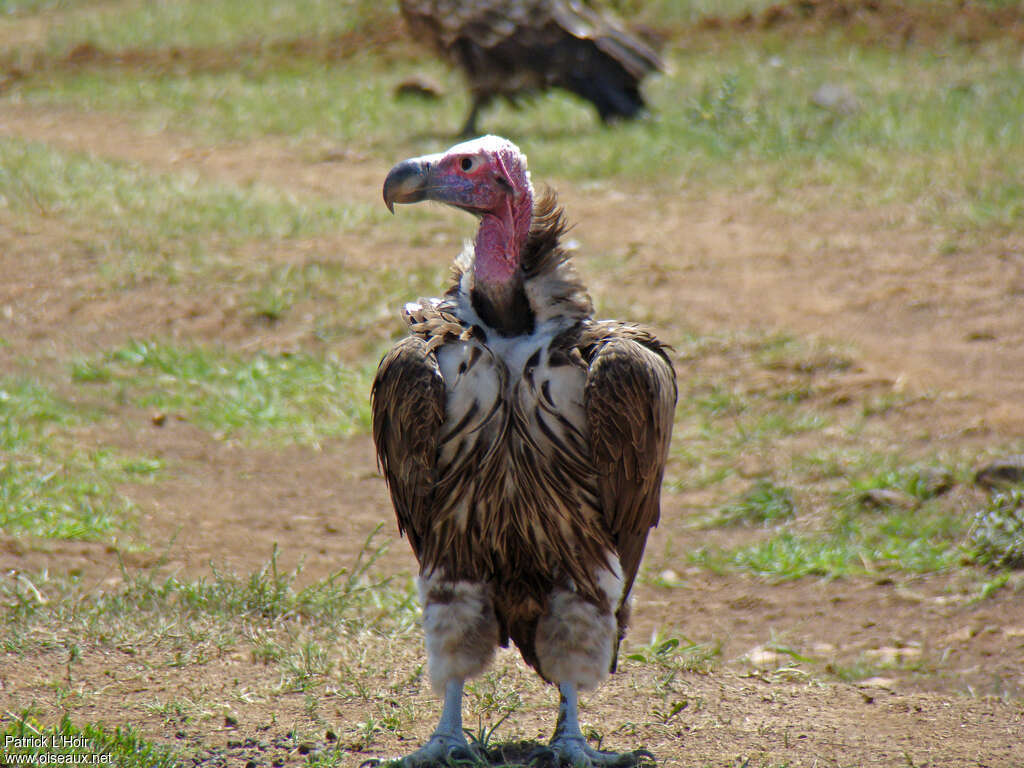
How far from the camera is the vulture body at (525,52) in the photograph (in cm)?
1023

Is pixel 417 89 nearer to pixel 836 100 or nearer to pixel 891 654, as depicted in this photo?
pixel 836 100

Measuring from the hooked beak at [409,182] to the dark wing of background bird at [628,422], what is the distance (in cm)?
54

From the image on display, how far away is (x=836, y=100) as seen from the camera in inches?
378

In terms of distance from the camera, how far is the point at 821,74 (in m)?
11.0

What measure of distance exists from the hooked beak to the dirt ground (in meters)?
1.38

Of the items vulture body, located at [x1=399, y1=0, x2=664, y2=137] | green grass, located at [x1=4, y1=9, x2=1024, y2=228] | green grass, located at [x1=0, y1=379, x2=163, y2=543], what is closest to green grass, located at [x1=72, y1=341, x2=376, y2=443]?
green grass, located at [x1=0, y1=379, x2=163, y2=543]

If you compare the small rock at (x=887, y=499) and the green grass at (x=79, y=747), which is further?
the small rock at (x=887, y=499)

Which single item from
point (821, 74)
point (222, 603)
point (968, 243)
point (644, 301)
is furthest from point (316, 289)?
point (821, 74)

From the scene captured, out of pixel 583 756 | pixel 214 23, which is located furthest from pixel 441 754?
pixel 214 23

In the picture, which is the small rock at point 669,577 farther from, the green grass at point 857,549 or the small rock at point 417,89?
the small rock at point 417,89

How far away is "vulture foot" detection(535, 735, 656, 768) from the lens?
3044mm

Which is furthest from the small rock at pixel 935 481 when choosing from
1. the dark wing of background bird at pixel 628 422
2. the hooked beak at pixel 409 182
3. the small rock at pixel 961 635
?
the hooked beak at pixel 409 182

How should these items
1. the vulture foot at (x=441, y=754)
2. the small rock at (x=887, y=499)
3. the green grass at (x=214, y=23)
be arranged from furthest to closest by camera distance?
the green grass at (x=214, y=23)
the small rock at (x=887, y=499)
the vulture foot at (x=441, y=754)

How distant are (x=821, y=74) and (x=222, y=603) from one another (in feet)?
28.2
